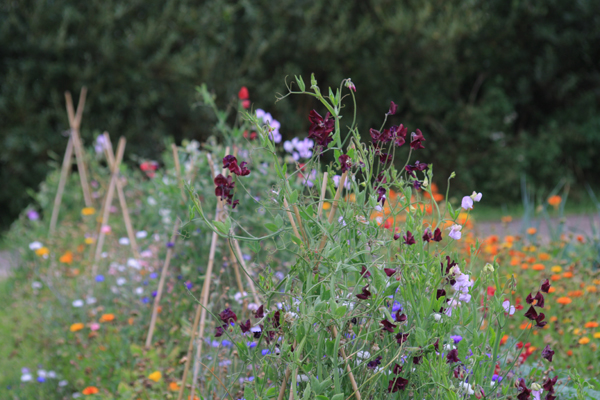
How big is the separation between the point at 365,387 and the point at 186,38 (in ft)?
20.7

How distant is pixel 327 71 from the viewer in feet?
25.2

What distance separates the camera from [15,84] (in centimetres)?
633

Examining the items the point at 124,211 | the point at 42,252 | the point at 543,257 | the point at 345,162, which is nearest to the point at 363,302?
the point at 345,162

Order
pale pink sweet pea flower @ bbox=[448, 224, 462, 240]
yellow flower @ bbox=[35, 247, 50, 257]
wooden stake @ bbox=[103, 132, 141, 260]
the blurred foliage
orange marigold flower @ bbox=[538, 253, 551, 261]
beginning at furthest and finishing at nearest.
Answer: the blurred foliage
yellow flower @ bbox=[35, 247, 50, 257]
wooden stake @ bbox=[103, 132, 141, 260]
orange marigold flower @ bbox=[538, 253, 551, 261]
pale pink sweet pea flower @ bbox=[448, 224, 462, 240]

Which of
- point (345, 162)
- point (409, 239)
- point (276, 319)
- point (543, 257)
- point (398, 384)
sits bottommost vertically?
point (398, 384)

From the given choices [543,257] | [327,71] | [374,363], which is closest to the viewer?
[374,363]

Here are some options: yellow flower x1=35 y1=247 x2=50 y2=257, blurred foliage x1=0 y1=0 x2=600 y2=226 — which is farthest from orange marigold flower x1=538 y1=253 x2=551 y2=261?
blurred foliage x1=0 y1=0 x2=600 y2=226

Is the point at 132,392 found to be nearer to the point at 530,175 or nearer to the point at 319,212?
the point at 319,212

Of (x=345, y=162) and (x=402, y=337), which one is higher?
(x=345, y=162)

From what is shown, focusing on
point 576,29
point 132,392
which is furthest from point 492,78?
point 132,392

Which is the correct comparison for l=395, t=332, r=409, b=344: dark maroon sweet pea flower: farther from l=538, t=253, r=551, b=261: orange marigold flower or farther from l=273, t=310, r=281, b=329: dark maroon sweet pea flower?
l=538, t=253, r=551, b=261: orange marigold flower

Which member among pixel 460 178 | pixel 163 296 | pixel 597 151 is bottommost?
pixel 163 296

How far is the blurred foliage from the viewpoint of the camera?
20.9ft

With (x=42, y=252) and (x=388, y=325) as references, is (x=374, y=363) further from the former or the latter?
(x=42, y=252)
